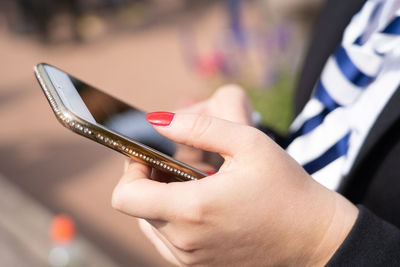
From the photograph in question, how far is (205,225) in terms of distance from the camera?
686 millimetres

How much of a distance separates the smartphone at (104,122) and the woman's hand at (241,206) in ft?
0.16

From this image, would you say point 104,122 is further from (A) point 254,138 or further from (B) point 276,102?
(B) point 276,102

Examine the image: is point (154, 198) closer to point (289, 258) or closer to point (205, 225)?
point (205, 225)

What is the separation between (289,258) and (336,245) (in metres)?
0.09

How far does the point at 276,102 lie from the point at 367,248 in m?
2.65

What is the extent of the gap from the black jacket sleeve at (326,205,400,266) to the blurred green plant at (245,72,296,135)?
234 cm

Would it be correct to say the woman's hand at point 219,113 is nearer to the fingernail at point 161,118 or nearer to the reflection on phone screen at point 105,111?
the reflection on phone screen at point 105,111

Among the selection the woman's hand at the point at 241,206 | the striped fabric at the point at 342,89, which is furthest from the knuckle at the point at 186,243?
the striped fabric at the point at 342,89

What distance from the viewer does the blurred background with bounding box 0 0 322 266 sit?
A: 257 cm

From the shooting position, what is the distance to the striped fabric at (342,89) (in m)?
0.94

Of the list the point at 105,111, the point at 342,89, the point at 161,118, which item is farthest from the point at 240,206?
the point at 342,89

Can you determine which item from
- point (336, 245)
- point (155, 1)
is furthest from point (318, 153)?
point (155, 1)

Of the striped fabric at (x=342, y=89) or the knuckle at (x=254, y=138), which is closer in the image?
the knuckle at (x=254, y=138)

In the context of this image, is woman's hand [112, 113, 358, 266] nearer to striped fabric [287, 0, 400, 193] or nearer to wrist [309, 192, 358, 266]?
wrist [309, 192, 358, 266]
